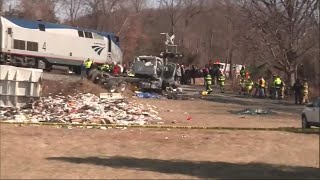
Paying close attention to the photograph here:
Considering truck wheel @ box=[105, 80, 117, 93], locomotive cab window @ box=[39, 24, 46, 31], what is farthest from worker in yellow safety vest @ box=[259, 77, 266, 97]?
locomotive cab window @ box=[39, 24, 46, 31]

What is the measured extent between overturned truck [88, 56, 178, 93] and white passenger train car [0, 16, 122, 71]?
20.6ft

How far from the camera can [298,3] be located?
1075 cm

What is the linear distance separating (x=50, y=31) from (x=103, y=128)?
86.3ft

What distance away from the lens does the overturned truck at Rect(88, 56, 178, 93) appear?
34781 millimetres

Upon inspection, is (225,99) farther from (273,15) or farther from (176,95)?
(273,15)

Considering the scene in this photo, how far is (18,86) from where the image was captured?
24453mm

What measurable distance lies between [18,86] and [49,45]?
17382 mm

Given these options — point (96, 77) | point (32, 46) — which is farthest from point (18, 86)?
point (32, 46)

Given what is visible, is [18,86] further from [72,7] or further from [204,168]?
[72,7]

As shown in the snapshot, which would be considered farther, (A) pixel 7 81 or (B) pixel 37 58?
(B) pixel 37 58

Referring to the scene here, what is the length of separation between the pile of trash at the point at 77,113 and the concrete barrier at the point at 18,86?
583 mm

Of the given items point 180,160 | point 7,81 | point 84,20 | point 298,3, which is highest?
point 84,20

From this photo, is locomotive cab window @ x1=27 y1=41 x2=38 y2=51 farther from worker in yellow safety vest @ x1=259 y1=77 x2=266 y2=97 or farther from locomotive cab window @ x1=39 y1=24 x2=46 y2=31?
worker in yellow safety vest @ x1=259 y1=77 x2=266 y2=97

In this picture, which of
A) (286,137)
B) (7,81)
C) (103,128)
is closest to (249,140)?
(286,137)
